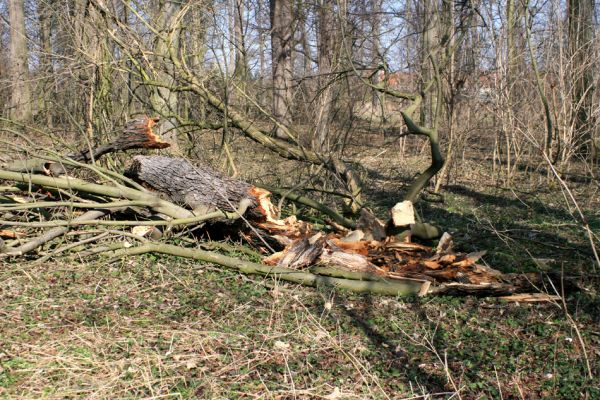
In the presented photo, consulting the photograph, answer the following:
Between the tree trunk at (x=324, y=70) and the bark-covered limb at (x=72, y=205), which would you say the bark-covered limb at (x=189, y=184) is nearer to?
the bark-covered limb at (x=72, y=205)

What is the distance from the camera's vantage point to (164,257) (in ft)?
18.5

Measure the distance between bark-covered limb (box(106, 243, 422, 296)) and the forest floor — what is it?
0.08 m

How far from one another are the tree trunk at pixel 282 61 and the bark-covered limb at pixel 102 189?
2286 millimetres

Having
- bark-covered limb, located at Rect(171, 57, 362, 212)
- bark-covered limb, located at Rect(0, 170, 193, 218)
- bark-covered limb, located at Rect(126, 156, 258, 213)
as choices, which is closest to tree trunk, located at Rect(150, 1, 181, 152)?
bark-covered limb, located at Rect(171, 57, 362, 212)

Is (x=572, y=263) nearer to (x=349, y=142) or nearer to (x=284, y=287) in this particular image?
(x=284, y=287)

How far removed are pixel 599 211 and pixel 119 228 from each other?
6419 millimetres

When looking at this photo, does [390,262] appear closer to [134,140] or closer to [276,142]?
[276,142]

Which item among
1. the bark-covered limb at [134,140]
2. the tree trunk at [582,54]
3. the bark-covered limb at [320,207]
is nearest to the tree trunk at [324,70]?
the bark-covered limb at [320,207]

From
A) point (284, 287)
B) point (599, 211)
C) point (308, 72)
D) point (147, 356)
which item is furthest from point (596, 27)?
point (147, 356)

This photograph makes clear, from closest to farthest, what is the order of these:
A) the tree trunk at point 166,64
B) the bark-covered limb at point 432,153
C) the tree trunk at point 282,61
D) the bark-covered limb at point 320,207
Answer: the bark-covered limb at point 432,153 → the bark-covered limb at point 320,207 → the tree trunk at point 166,64 → the tree trunk at point 282,61

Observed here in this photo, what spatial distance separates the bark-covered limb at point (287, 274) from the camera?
494 cm

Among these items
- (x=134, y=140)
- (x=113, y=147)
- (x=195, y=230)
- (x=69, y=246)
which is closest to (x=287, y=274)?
(x=195, y=230)

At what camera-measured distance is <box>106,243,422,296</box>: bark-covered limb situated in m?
4.94

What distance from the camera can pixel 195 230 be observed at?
6.11 metres
